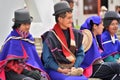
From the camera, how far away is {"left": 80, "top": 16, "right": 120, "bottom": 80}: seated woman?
5234 mm

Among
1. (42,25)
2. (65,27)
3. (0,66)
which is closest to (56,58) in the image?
(65,27)

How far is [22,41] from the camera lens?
455 cm

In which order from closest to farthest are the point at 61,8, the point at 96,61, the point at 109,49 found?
the point at 61,8
the point at 96,61
the point at 109,49

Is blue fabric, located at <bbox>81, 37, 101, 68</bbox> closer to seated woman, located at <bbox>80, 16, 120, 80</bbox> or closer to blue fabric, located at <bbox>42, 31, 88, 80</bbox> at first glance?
seated woman, located at <bbox>80, 16, 120, 80</bbox>

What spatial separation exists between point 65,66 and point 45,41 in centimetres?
40

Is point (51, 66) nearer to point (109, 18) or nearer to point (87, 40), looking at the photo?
point (87, 40)

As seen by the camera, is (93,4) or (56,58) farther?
(93,4)

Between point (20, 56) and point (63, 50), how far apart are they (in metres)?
0.58

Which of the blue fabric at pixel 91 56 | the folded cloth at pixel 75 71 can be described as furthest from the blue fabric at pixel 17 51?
the blue fabric at pixel 91 56

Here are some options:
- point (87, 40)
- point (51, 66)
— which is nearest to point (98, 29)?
point (87, 40)

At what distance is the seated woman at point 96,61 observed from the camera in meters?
5.23

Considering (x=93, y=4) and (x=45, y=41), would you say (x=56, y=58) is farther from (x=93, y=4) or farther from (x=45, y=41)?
(x=93, y=4)

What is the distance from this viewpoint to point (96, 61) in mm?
5359

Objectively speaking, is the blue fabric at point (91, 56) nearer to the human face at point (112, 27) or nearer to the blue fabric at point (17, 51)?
the human face at point (112, 27)
